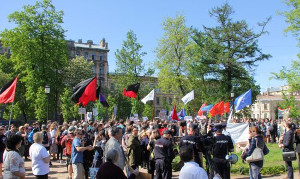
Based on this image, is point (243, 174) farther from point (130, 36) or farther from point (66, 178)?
point (130, 36)

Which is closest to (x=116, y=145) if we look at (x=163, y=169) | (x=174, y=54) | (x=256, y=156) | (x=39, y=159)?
(x=39, y=159)

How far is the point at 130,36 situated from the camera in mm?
52406

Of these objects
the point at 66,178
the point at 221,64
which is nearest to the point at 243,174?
the point at 66,178

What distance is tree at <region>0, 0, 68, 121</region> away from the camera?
38.1m

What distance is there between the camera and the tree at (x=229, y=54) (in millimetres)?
39906

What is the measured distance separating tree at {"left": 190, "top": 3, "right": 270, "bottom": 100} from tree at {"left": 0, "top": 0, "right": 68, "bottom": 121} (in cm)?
1849

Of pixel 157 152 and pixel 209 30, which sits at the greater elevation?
pixel 209 30

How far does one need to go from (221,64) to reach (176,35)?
7.79 m

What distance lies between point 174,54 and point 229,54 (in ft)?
26.1

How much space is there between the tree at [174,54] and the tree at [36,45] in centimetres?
1363

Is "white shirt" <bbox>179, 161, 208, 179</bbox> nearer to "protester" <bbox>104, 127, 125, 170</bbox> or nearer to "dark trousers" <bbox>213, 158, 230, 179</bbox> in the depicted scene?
"protester" <bbox>104, 127, 125, 170</bbox>

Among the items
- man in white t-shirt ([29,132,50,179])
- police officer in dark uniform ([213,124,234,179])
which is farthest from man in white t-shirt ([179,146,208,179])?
police officer in dark uniform ([213,124,234,179])

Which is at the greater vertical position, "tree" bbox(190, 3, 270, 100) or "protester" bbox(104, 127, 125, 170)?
"tree" bbox(190, 3, 270, 100)

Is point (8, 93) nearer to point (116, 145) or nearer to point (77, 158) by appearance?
point (77, 158)
